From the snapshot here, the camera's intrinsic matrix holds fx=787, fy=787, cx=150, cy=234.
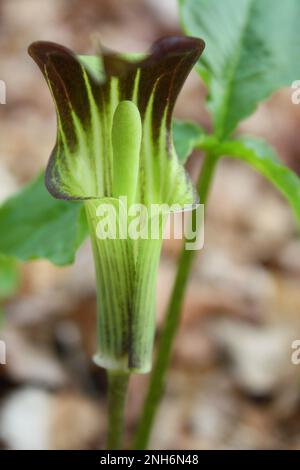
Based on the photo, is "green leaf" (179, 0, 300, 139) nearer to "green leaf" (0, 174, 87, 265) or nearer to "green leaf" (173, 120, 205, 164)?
"green leaf" (173, 120, 205, 164)

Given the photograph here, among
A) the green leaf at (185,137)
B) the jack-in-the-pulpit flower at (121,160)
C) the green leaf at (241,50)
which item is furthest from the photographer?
the green leaf at (241,50)

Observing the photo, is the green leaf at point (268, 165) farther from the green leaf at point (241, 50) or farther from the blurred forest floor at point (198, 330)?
the blurred forest floor at point (198, 330)

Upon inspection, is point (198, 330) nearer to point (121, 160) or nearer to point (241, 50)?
point (241, 50)

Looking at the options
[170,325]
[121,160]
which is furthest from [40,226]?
[121,160]

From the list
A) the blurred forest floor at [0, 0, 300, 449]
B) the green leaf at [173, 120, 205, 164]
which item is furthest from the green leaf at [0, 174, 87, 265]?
the blurred forest floor at [0, 0, 300, 449]

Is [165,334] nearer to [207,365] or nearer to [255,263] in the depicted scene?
[207,365]

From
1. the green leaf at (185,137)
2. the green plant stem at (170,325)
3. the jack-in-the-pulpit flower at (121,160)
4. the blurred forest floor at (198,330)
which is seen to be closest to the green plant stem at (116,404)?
the jack-in-the-pulpit flower at (121,160)
